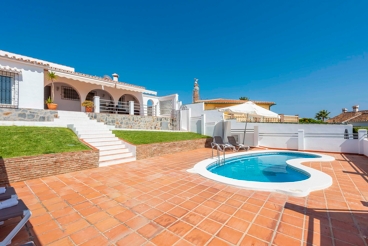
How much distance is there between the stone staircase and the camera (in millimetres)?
10386

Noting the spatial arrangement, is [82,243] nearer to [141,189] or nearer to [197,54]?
[141,189]

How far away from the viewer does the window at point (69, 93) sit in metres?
20.2

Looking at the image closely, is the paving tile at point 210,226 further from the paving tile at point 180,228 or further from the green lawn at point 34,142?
the green lawn at point 34,142

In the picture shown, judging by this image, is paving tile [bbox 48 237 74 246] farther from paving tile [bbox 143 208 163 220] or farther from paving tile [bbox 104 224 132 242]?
paving tile [bbox 143 208 163 220]

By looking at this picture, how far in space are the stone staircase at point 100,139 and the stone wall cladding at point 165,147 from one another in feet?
2.41

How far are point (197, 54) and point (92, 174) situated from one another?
33490mm

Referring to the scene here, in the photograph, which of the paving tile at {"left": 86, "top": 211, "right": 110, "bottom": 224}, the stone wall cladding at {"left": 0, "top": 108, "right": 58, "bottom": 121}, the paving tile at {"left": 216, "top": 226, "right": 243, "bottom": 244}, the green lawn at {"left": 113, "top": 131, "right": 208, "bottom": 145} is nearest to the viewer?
the paving tile at {"left": 216, "top": 226, "right": 243, "bottom": 244}

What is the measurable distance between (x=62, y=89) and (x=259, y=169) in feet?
75.6

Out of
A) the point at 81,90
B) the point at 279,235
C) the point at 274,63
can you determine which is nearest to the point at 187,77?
the point at 274,63

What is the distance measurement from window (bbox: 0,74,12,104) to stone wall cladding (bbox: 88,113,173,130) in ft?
19.4

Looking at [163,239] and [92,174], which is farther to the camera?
[92,174]

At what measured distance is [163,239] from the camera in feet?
11.0

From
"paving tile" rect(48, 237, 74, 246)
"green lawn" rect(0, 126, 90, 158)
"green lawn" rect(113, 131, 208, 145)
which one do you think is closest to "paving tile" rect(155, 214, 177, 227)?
"paving tile" rect(48, 237, 74, 246)

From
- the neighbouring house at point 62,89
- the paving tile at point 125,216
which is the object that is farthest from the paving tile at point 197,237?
the neighbouring house at point 62,89
